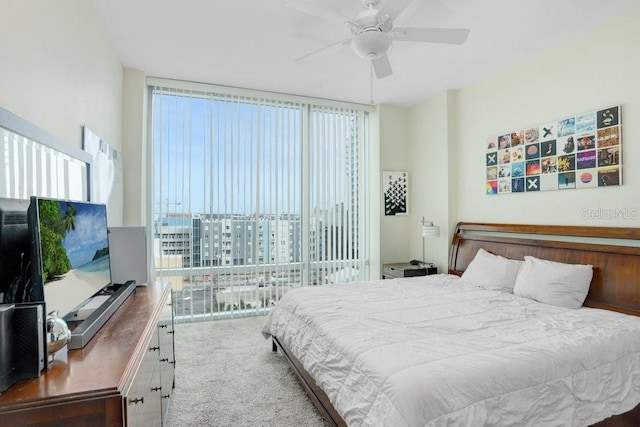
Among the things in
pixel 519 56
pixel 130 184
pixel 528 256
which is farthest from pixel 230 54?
pixel 528 256

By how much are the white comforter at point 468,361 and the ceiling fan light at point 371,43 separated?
184cm

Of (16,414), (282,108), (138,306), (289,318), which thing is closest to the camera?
(16,414)

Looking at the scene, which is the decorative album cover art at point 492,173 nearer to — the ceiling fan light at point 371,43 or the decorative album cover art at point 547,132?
the decorative album cover art at point 547,132

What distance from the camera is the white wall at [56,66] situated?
139cm

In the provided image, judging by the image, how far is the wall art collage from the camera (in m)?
2.63

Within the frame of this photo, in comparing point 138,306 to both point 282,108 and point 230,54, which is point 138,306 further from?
point 282,108

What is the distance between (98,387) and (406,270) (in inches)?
144

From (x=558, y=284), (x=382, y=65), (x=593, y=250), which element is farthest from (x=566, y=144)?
(x=382, y=65)

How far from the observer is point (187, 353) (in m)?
3.12

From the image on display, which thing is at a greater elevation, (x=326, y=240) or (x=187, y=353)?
(x=326, y=240)

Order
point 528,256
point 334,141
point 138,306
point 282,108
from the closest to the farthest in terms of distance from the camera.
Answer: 1. point 138,306
2. point 528,256
3. point 282,108
4. point 334,141

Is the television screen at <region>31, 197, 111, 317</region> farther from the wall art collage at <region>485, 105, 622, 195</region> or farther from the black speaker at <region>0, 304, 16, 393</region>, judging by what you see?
the wall art collage at <region>485, 105, 622, 195</region>

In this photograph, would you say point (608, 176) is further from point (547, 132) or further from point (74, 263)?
point (74, 263)

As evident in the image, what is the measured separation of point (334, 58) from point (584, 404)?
3.19m
